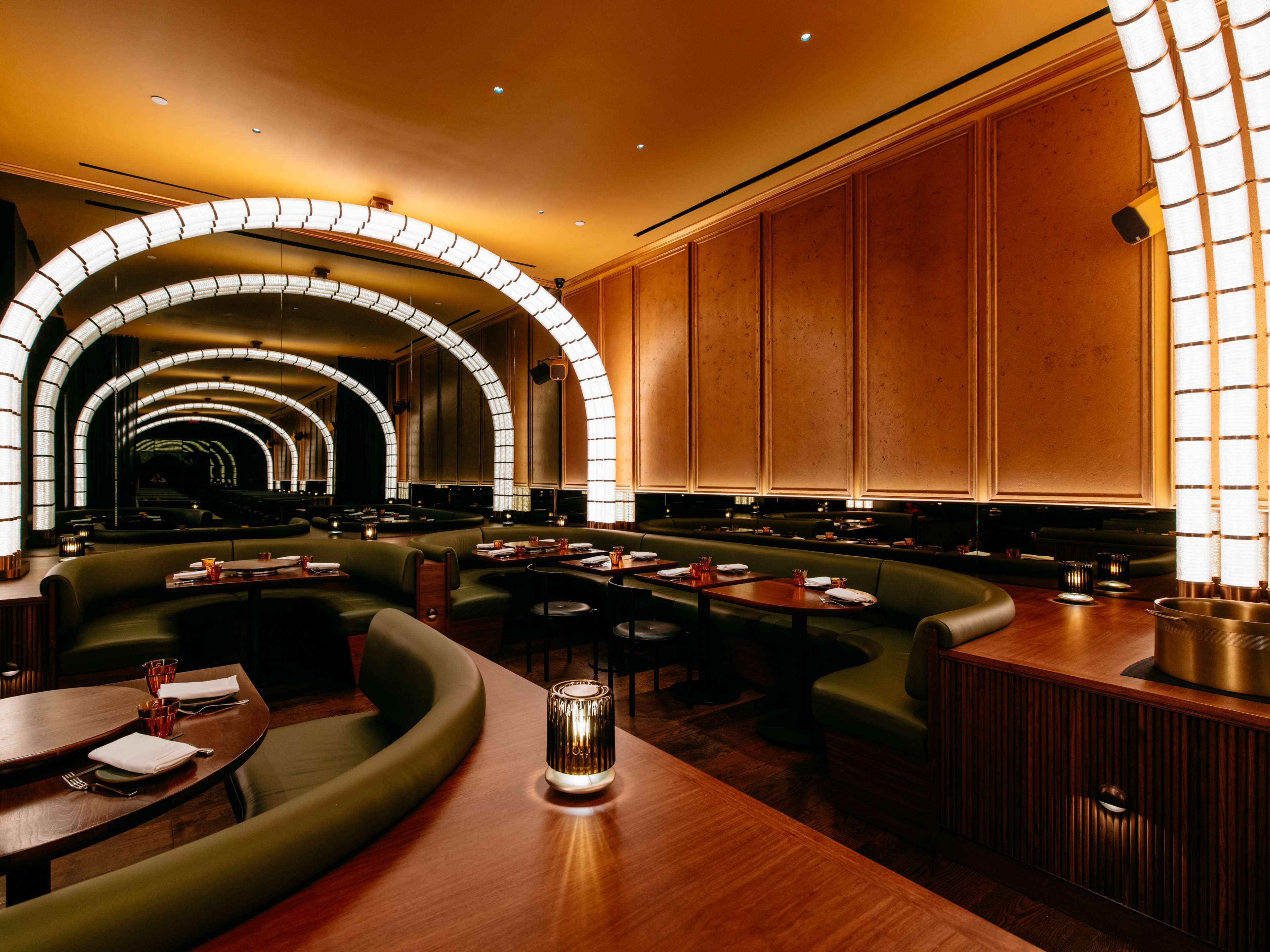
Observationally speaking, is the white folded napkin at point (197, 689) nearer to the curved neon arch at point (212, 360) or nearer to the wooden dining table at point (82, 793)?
the wooden dining table at point (82, 793)

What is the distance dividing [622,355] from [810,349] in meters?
2.60

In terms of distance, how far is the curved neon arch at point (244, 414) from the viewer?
12.7m

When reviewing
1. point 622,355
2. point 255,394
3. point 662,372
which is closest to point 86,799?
point 662,372

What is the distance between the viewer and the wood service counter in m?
1.76

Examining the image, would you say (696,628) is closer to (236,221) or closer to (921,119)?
(921,119)

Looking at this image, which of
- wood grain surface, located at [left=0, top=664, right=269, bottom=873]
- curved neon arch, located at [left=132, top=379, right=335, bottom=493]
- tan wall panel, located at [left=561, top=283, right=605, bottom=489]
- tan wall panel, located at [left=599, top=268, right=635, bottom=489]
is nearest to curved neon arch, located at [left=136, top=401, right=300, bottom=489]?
curved neon arch, located at [left=132, top=379, right=335, bottom=493]

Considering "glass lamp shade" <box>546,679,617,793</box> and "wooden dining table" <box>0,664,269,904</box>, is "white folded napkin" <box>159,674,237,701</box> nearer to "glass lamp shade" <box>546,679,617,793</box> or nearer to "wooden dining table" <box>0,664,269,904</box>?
"wooden dining table" <box>0,664,269,904</box>

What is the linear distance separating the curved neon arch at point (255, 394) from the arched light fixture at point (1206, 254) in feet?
35.2

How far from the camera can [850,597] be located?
329 cm

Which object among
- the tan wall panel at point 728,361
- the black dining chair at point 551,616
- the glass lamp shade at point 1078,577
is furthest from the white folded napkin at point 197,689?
the tan wall panel at point 728,361

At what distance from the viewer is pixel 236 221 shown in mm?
4656

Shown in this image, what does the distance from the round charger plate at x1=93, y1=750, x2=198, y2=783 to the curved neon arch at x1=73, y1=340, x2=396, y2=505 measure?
3985 millimetres

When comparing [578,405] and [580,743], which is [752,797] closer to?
[580,743]

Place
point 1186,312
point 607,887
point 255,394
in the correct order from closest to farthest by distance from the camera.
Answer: point 607,887
point 1186,312
point 255,394
